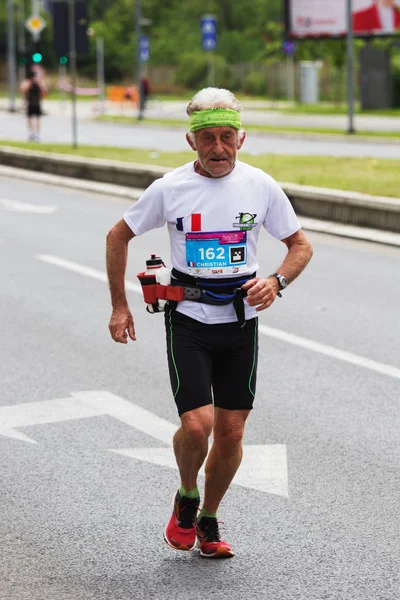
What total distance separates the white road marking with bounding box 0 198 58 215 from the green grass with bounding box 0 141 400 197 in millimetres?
3265

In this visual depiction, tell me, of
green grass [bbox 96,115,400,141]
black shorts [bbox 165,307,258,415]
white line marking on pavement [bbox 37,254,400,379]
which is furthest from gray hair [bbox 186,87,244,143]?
green grass [bbox 96,115,400,141]

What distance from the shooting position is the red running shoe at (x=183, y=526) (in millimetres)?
5484

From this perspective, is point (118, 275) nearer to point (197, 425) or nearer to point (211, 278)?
point (211, 278)

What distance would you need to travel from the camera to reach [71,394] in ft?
27.9

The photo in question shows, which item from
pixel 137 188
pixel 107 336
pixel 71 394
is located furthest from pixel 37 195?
pixel 71 394

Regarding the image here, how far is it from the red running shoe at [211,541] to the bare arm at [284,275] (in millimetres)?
881

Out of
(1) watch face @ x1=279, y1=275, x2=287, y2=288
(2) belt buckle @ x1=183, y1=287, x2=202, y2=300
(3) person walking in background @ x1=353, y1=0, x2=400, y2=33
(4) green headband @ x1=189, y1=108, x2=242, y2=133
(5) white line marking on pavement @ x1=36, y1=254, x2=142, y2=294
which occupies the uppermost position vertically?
(3) person walking in background @ x1=353, y1=0, x2=400, y2=33

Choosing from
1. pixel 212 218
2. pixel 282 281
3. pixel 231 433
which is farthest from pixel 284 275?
pixel 231 433

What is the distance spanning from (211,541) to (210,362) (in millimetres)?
711

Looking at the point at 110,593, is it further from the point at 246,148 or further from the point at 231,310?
the point at 246,148

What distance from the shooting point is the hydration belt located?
5332 mm

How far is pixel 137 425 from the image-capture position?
7.76 m

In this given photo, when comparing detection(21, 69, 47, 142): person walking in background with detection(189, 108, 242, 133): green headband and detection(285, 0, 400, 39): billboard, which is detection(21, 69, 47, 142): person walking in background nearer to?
detection(285, 0, 400, 39): billboard

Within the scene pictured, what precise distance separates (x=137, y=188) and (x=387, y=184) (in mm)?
4471
